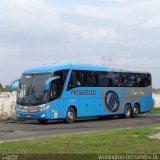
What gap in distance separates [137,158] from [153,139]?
16.2 ft

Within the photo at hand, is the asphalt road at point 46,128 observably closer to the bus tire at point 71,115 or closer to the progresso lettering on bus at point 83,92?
the bus tire at point 71,115

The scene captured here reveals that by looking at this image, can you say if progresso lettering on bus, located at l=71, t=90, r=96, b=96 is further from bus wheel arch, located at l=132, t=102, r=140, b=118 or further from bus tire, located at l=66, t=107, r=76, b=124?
bus wheel arch, located at l=132, t=102, r=140, b=118

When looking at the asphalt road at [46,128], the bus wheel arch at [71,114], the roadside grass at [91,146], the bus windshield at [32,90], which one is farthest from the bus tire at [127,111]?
the roadside grass at [91,146]

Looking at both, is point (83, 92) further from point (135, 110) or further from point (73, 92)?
point (135, 110)

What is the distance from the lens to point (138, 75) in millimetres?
37281

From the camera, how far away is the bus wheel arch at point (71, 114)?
30125mm

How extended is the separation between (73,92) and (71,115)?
137 cm

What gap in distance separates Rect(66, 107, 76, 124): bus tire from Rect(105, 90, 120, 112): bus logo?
3.78 m

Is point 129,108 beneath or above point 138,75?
beneath

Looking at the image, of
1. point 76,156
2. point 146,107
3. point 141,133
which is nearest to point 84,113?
point 146,107

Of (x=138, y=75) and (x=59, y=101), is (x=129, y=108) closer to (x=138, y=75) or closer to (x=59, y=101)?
(x=138, y=75)

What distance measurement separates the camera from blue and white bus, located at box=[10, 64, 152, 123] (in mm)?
28656

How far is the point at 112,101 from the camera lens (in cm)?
3453

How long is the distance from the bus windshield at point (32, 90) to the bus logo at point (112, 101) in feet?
20.8
